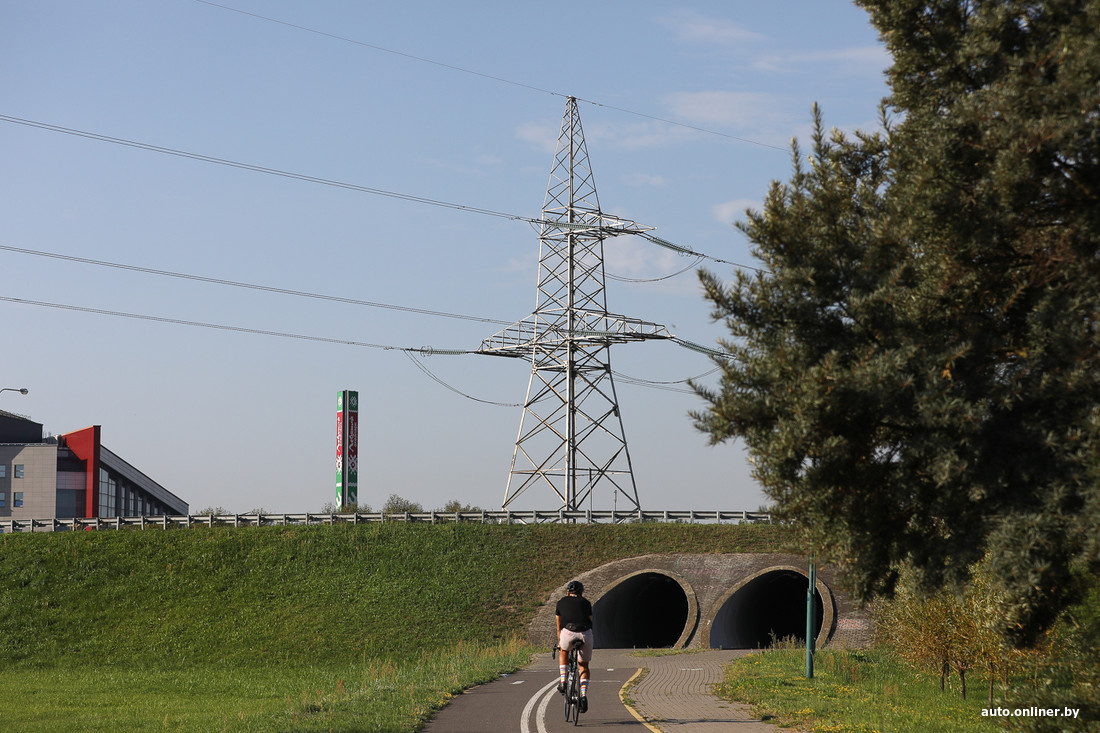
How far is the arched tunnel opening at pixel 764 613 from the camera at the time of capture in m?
40.2

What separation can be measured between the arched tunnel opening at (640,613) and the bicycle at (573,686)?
24068 millimetres

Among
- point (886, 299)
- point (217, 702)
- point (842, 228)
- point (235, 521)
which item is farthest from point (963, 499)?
point (235, 521)

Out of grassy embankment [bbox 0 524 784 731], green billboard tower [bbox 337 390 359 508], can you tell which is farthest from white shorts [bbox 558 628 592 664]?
green billboard tower [bbox 337 390 359 508]

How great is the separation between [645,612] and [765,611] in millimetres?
5804

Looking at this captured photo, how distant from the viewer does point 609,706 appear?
60.3ft

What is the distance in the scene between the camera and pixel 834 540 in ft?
41.3

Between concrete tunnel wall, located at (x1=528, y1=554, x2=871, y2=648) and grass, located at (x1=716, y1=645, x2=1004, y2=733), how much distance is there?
8.83 m

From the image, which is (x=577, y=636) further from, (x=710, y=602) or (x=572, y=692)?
(x=710, y=602)

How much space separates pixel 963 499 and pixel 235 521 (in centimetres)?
4732

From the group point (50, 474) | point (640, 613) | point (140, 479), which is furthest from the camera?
point (140, 479)

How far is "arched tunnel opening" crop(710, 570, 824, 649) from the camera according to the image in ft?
132

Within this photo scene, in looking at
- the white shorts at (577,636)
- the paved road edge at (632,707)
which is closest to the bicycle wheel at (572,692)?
the white shorts at (577,636)

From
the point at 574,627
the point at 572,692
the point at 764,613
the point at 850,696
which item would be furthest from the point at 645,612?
the point at 572,692

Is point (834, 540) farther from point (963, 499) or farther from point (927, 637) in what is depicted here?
point (927, 637)
